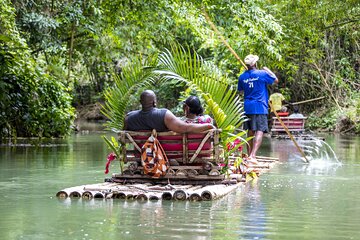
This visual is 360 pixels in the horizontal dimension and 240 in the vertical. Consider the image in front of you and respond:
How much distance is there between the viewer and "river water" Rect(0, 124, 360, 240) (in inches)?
287

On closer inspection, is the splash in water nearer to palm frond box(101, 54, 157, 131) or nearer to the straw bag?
palm frond box(101, 54, 157, 131)

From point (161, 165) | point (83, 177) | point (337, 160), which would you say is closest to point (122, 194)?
point (161, 165)

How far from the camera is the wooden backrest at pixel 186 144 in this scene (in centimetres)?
1048

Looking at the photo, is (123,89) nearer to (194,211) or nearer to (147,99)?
(147,99)

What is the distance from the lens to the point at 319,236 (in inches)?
284

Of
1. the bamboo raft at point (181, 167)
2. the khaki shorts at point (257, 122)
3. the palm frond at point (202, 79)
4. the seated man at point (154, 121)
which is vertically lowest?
the bamboo raft at point (181, 167)

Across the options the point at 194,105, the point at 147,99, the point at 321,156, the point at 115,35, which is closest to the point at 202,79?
the point at 194,105

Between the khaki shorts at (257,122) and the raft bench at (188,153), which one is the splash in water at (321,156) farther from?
the raft bench at (188,153)

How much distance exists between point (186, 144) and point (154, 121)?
0.51 metres

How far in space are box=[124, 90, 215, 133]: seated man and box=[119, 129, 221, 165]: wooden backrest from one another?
98 mm

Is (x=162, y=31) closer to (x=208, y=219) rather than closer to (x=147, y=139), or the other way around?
(x=147, y=139)

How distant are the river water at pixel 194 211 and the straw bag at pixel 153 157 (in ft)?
3.33

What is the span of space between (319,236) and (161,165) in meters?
3.66

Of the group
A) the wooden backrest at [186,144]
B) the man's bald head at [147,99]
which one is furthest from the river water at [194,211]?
the man's bald head at [147,99]
